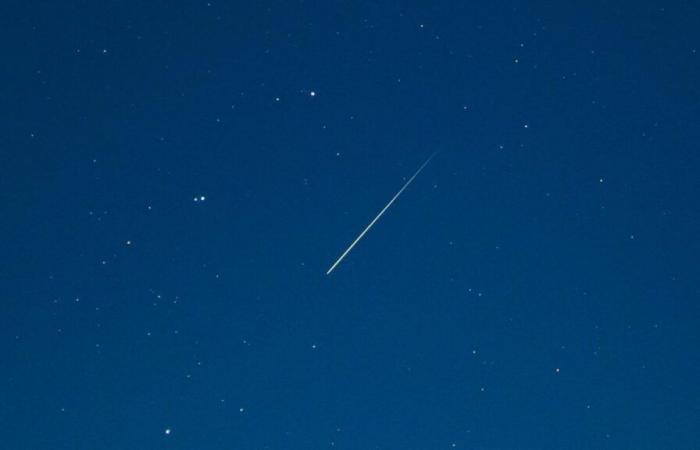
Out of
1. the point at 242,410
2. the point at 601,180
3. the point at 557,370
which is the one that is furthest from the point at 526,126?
the point at 242,410

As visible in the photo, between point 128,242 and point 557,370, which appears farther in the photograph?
point 557,370

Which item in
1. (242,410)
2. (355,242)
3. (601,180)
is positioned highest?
(355,242)

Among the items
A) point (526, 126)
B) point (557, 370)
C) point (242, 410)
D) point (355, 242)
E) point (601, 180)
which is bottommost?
point (557, 370)

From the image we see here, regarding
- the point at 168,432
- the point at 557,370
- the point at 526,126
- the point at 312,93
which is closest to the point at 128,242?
the point at 168,432

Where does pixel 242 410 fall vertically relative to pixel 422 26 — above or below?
below

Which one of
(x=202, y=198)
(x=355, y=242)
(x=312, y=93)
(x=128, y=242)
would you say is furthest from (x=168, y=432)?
(x=312, y=93)

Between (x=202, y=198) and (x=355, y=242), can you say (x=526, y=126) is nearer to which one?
(x=355, y=242)

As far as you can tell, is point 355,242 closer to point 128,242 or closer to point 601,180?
point 128,242

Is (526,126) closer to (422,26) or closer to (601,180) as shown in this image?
(601,180)
